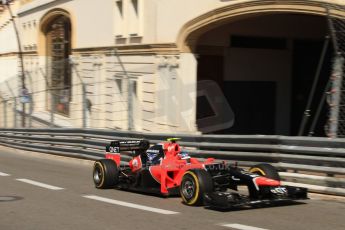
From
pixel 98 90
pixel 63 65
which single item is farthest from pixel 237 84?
pixel 63 65

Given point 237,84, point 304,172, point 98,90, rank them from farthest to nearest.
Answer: point 98,90
point 237,84
point 304,172

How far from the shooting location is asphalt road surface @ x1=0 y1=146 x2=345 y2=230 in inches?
273

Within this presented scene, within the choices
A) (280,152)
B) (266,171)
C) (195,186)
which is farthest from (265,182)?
(280,152)

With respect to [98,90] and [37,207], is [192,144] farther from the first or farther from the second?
[98,90]

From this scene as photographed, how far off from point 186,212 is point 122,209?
0.96 meters

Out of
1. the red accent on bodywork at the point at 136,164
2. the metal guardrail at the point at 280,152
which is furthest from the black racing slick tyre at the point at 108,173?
the metal guardrail at the point at 280,152

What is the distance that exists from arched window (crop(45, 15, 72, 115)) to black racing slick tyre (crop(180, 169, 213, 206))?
54.1 ft

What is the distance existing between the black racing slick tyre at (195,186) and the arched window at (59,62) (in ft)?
54.1

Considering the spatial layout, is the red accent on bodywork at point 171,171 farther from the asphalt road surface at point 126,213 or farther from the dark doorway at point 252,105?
the dark doorway at point 252,105

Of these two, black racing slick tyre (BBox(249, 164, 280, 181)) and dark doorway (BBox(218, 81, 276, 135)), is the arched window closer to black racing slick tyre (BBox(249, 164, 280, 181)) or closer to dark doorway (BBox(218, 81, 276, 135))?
dark doorway (BBox(218, 81, 276, 135))

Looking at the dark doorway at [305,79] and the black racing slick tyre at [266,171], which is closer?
the black racing slick tyre at [266,171]

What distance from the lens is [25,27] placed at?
35.7 metres

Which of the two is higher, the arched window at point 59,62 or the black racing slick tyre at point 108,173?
the arched window at point 59,62

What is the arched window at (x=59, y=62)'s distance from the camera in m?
25.8
